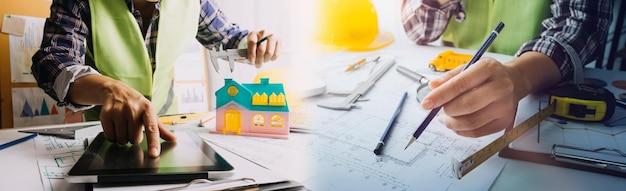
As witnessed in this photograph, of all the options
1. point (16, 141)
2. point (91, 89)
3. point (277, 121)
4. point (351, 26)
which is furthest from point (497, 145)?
point (16, 141)

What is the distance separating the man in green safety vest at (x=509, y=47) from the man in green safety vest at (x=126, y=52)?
1.10 ft

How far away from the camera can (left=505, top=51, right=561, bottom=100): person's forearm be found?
0.43m

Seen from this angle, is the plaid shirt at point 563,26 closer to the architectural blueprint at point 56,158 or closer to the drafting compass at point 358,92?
the drafting compass at point 358,92

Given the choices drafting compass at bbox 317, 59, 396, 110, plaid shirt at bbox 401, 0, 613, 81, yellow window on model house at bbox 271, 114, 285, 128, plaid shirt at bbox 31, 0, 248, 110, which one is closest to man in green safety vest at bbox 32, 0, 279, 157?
plaid shirt at bbox 31, 0, 248, 110

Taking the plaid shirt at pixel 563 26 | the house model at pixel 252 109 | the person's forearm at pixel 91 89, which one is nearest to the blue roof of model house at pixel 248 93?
the house model at pixel 252 109

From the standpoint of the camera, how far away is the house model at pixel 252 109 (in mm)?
637

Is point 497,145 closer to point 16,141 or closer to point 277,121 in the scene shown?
point 277,121

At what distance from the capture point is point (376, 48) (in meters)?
0.50

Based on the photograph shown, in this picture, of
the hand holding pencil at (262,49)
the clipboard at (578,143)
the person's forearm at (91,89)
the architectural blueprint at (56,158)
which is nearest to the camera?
the clipboard at (578,143)

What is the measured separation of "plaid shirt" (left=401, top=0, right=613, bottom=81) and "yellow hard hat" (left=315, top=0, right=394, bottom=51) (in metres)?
0.04

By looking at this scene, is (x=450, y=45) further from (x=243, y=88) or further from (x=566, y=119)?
(x=243, y=88)

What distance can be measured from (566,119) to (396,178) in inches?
6.7

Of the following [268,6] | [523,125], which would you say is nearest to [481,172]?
[523,125]

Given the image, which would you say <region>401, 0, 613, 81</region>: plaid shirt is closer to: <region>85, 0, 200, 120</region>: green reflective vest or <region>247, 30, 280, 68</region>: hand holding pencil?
<region>247, 30, 280, 68</region>: hand holding pencil
